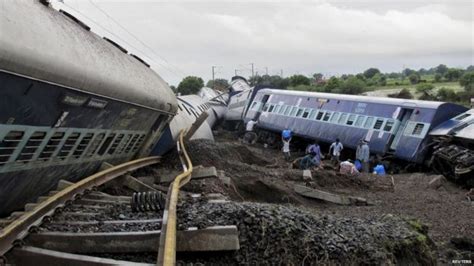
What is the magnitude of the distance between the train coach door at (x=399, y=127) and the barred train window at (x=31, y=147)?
61.0 feet

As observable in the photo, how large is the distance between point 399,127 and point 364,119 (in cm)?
247

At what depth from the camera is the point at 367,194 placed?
16.6 metres

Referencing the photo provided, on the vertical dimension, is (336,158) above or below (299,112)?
below

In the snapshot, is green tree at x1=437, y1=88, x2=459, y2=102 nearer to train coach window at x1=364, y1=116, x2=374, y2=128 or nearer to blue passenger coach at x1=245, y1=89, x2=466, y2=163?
blue passenger coach at x1=245, y1=89, x2=466, y2=163

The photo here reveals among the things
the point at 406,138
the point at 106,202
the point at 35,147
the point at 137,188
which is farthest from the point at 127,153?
the point at 406,138

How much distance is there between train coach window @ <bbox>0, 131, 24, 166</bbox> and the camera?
7.28 metres

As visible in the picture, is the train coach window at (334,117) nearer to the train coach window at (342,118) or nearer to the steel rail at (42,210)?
the train coach window at (342,118)

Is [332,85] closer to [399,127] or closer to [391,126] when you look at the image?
[391,126]

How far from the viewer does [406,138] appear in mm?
23766

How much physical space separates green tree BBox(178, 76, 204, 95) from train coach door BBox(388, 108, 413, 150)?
52.4 meters

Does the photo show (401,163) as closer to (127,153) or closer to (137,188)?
(127,153)

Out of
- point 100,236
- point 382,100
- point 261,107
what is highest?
point 382,100

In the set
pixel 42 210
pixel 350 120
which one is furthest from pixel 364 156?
pixel 42 210

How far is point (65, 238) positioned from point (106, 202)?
2906 mm
